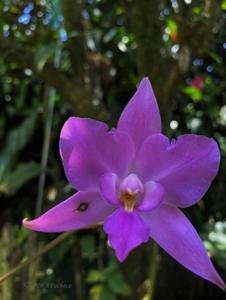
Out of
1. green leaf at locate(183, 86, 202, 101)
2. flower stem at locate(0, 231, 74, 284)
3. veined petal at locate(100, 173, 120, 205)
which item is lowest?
green leaf at locate(183, 86, 202, 101)

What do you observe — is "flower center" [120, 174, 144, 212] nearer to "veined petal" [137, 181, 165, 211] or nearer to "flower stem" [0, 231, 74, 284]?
"veined petal" [137, 181, 165, 211]

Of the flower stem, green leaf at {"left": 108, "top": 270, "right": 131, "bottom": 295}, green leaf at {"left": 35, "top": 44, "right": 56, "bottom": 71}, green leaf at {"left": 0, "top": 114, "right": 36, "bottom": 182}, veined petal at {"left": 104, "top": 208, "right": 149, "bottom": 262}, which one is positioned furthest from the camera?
green leaf at {"left": 0, "top": 114, "right": 36, "bottom": 182}

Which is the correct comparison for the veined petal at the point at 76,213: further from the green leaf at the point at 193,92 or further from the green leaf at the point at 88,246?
the green leaf at the point at 193,92

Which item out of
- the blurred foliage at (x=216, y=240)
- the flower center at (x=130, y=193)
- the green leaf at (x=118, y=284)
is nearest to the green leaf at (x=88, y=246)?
the green leaf at (x=118, y=284)

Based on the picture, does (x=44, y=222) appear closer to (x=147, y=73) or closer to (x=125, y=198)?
(x=125, y=198)

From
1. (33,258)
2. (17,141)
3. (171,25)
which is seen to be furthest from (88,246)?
(33,258)

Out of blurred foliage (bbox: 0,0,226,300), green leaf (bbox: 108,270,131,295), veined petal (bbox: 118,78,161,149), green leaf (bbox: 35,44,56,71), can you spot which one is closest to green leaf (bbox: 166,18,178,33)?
blurred foliage (bbox: 0,0,226,300)

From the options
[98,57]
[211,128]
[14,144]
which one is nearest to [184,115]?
[211,128]

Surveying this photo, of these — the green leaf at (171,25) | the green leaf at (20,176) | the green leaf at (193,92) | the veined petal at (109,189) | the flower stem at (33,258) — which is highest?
the veined petal at (109,189)
